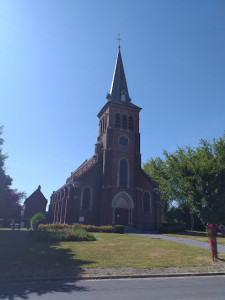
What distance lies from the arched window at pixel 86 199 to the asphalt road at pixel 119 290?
23.7 metres

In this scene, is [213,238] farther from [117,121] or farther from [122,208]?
[117,121]

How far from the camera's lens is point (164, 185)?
4056 cm

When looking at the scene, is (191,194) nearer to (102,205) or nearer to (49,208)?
(102,205)

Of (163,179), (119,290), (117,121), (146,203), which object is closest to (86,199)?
(146,203)

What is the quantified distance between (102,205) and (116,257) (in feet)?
65.2

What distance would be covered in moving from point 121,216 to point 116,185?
172 inches

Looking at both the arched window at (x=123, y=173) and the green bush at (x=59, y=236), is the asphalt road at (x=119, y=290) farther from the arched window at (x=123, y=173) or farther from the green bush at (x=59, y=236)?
the arched window at (x=123, y=173)

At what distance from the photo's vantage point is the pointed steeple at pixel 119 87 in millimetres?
37994

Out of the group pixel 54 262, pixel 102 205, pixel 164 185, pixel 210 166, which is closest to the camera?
pixel 54 262

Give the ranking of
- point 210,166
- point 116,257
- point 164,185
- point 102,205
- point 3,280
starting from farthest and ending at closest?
1. point 164,185
2. point 102,205
3. point 210,166
4. point 116,257
5. point 3,280

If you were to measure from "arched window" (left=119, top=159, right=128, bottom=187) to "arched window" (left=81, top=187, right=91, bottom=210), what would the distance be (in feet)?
15.8

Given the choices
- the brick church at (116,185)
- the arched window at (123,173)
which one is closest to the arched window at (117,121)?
the brick church at (116,185)

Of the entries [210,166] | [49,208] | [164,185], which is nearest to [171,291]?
[210,166]

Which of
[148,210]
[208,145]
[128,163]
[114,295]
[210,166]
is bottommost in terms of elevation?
[114,295]
